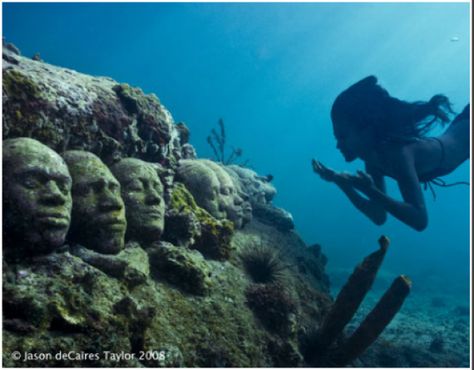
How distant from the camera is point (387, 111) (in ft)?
23.3

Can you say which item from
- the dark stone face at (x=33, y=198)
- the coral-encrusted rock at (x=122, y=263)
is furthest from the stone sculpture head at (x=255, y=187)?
the dark stone face at (x=33, y=198)

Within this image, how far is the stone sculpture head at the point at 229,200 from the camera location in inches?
395

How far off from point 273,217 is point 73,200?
9.29m

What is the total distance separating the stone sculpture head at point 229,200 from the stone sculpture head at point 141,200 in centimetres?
358

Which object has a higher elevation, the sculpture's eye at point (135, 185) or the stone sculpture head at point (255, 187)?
the stone sculpture head at point (255, 187)

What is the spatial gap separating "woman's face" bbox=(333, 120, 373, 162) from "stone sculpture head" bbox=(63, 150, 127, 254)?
4.83m

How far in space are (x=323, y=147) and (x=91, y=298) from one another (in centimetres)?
16671

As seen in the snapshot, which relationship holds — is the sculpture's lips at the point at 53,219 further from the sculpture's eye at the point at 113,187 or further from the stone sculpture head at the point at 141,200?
the stone sculpture head at the point at 141,200

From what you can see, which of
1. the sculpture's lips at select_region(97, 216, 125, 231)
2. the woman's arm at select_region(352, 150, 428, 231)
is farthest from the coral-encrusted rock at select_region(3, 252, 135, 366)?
the woman's arm at select_region(352, 150, 428, 231)

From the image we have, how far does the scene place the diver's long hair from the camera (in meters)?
6.97

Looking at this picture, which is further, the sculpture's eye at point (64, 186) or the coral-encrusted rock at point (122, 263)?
the coral-encrusted rock at point (122, 263)

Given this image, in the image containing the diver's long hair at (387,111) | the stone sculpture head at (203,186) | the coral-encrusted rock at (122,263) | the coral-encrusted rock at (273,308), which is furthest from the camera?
the stone sculpture head at (203,186)

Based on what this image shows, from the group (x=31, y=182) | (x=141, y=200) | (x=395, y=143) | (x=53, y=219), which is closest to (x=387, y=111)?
(x=395, y=143)

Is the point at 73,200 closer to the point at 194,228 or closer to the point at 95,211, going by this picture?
the point at 95,211
